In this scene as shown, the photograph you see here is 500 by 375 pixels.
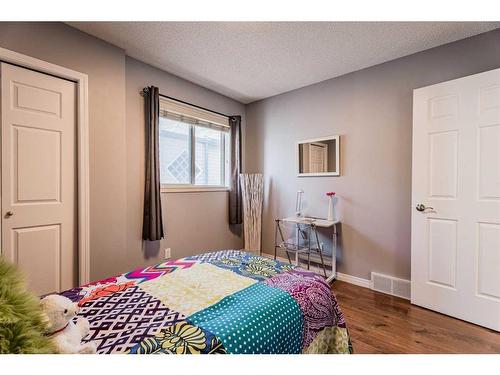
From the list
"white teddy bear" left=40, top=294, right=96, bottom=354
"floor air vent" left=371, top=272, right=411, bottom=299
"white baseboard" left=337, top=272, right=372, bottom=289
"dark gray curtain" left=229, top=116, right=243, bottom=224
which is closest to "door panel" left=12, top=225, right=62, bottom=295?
"white teddy bear" left=40, top=294, right=96, bottom=354

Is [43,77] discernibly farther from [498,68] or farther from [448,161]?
[498,68]

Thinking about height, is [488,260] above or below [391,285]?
above

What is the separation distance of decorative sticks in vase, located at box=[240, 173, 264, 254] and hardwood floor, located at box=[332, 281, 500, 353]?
1.42 metres

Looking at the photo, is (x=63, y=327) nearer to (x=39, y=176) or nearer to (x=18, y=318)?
(x=18, y=318)

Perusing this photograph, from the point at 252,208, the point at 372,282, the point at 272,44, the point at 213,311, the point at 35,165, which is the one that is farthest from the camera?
the point at 252,208

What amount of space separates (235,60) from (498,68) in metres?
2.21

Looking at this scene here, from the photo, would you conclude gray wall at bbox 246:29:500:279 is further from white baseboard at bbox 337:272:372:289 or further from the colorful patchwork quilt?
the colorful patchwork quilt

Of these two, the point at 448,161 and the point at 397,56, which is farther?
the point at 397,56

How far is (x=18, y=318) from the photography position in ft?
1.74

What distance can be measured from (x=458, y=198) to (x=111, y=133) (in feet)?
9.86

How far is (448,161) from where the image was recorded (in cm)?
197

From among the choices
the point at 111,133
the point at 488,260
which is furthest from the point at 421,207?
the point at 111,133
